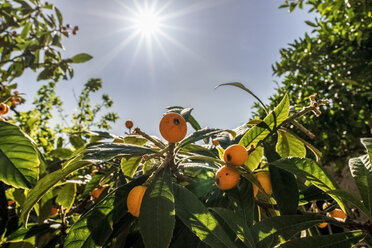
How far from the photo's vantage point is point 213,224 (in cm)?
90

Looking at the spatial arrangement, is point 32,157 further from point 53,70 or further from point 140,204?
point 53,70

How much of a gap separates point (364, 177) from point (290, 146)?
1.70 feet

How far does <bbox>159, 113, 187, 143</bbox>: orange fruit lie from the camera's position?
1.18 meters

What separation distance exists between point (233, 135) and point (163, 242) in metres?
0.76

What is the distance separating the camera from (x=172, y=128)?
1.18 metres

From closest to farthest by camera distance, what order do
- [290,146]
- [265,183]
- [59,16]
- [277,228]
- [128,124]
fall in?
1. [277,228]
2. [265,183]
3. [290,146]
4. [128,124]
5. [59,16]

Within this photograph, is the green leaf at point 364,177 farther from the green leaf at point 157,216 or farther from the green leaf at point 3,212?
the green leaf at point 3,212

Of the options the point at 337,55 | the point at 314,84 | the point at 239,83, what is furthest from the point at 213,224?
the point at 337,55

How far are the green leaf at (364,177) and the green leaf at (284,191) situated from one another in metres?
0.24

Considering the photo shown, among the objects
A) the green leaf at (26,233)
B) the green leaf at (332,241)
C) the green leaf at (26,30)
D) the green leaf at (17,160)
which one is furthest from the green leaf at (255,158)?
the green leaf at (26,30)

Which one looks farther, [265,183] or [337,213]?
[337,213]

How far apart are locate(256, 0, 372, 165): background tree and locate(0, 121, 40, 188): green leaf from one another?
4.54m

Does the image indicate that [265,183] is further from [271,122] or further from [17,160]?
[17,160]

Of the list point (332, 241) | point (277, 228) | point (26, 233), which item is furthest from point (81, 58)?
point (332, 241)
